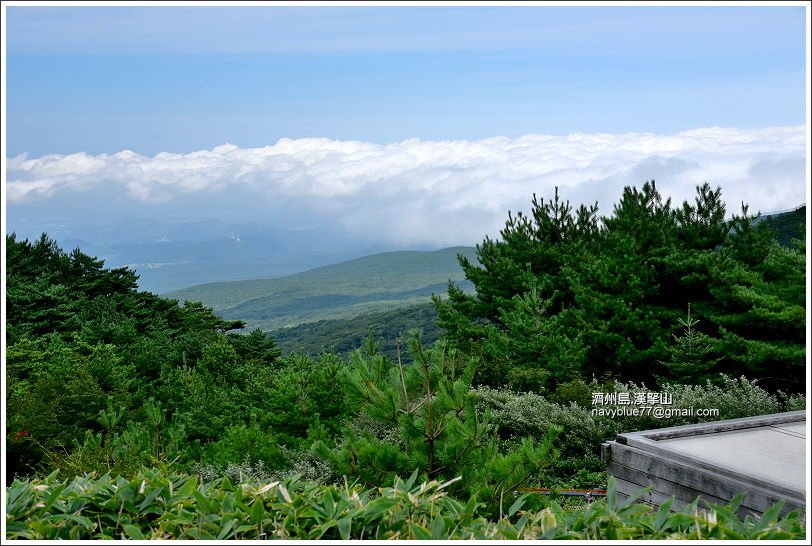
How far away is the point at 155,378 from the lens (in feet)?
38.2

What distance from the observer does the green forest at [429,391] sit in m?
2.18

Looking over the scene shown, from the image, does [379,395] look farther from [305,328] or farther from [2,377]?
[305,328]

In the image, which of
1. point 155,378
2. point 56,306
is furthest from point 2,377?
point 56,306

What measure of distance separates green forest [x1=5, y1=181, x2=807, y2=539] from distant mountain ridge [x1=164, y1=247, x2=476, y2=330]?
35628 millimetres

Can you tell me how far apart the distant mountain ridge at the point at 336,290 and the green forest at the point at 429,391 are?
35.6 meters

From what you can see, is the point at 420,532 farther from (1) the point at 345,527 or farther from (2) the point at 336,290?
(2) the point at 336,290

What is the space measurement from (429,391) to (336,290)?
58649 mm

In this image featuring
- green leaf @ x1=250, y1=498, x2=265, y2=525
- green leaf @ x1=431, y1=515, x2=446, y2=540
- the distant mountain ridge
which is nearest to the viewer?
green leaf @ x1=431, y1=515, x2=446, y2=540

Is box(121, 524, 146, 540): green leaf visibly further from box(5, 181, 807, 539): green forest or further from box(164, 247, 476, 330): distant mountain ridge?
box(164, 247, 476, 330): distant mountain ridge

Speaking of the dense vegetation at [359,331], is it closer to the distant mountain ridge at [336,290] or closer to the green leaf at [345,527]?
the distant mountain ridge at [336,290]

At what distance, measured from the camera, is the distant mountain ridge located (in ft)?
178

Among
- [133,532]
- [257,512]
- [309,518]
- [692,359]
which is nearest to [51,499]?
[133,532]

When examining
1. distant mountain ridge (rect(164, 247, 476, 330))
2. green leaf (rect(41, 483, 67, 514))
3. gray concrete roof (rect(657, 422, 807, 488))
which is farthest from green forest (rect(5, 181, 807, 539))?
distant mountain ridge (rect(164, 247, 476, 330))

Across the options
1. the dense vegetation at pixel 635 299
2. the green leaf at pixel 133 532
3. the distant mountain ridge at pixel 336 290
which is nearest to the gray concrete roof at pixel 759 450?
the green leaf at pixel 133 532
